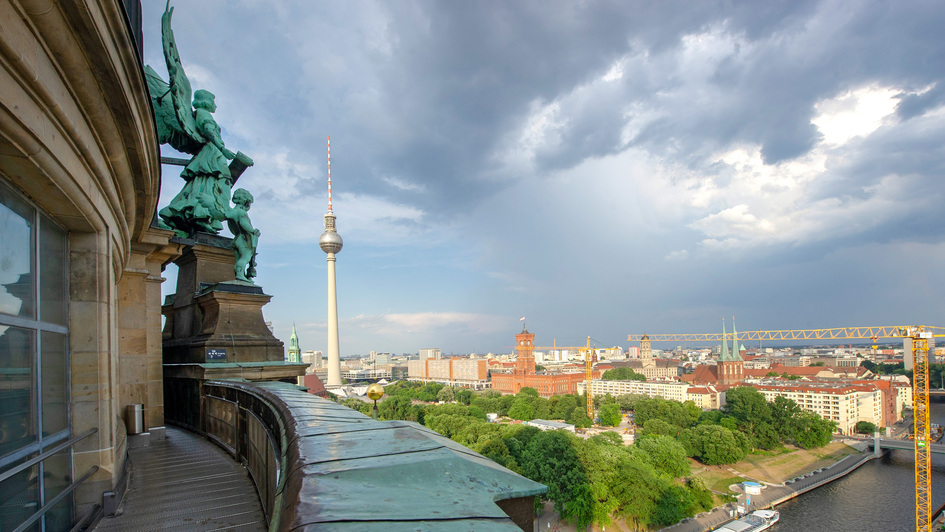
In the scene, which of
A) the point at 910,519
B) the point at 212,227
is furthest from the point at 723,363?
the point at 212,227

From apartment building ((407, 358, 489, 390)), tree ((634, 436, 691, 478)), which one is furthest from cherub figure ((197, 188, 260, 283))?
apartment building ((407, 358, 489, 390))

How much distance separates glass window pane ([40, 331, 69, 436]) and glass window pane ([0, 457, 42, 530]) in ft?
1.46

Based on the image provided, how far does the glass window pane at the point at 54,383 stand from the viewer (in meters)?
3.66

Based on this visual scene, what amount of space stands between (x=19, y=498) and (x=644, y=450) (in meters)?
46.0

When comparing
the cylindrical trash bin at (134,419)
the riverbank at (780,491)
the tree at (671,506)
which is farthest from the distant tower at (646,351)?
the cylindrical trash bin at (134,419)

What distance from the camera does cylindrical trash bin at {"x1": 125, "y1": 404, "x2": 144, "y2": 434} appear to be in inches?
308

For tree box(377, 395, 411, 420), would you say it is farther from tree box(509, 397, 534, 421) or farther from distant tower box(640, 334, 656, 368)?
distant tower box(640, 334, 656, 368)

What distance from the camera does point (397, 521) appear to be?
1658 millimetres

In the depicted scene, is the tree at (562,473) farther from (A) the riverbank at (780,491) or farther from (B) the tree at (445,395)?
(B) the tree at (445,395)

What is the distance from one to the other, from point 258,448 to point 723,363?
Answer: 5392 inches

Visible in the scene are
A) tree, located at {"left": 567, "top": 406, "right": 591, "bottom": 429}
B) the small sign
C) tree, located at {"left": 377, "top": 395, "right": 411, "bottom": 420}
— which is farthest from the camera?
tree, located at {"left": 377, "top": 395, "right": 411, "bottom": 420}

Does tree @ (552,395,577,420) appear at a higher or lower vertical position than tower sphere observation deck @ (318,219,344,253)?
lower

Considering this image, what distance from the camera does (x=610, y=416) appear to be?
244 feet

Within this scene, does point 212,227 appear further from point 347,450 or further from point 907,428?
point 907,428
